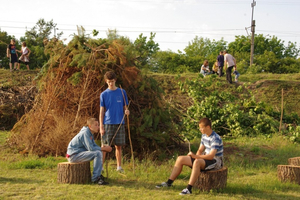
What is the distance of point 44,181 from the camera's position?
647 cm

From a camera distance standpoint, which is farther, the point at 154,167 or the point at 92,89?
the point at 92,89

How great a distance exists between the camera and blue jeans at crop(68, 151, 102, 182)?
20.6 ft

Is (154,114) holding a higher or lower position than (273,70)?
lower

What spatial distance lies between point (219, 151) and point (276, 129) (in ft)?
23.0

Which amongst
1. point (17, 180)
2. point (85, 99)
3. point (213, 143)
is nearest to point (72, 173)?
point (17, 180)

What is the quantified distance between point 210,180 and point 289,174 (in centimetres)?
188

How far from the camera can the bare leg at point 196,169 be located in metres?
5.83

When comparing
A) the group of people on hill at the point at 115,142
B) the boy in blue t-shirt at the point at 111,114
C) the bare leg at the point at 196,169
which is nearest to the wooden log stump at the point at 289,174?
the group of people on hill at the point at 115,142

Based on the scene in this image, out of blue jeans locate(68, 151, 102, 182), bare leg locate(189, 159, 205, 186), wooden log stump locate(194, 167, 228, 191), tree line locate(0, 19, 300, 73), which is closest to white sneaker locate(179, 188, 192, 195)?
bare leg locate(189, 159, 205, 186)

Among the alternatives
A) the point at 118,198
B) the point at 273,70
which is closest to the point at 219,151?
the point at 118,198

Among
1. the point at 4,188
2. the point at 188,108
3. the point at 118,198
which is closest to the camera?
the point at 118,198

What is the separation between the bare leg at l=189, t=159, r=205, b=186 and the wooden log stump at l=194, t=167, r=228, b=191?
0.57 ft

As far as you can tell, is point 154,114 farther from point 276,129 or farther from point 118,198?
point 276,129

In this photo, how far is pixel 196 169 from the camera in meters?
5.86
